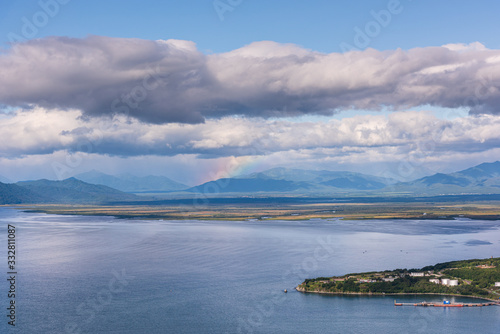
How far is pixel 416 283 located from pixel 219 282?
2206 cm

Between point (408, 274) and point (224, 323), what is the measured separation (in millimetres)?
25524

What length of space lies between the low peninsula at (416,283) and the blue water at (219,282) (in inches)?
65.3

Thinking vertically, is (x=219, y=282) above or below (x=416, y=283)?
below

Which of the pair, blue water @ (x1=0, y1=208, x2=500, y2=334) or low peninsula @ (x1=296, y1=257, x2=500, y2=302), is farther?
low peninsula @ (x1=296, y1=257, x2=500, y2=302)

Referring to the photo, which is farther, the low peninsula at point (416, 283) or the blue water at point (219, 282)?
the low peninsula at point (416, 283)

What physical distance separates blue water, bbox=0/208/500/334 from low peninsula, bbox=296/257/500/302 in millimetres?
1658

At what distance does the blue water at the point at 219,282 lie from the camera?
41.5m

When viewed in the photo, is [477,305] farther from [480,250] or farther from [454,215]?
[454,215]

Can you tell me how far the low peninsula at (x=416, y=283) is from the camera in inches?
2004

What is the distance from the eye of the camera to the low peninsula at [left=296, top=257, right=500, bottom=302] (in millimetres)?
50906

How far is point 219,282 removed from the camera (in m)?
55.3

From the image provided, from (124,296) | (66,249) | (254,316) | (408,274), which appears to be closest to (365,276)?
(408,274)

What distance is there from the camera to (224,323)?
41.4 meters

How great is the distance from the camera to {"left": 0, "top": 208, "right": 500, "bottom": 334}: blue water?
4153 centimetres
